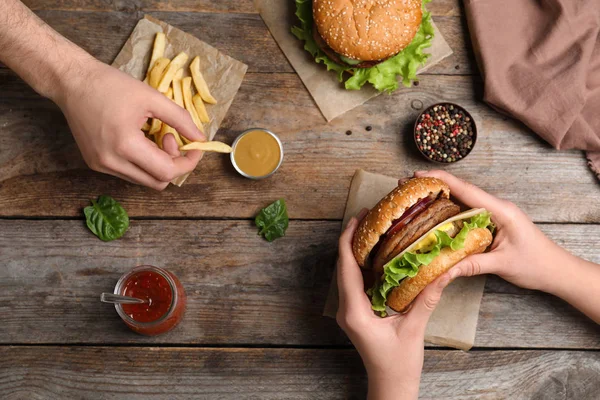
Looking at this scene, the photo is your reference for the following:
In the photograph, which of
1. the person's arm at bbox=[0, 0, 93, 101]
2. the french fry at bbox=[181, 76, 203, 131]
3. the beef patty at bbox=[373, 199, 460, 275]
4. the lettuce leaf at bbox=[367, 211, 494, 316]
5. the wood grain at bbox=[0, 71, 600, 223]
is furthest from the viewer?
the wood grain at bbox=[0, 71, 600, 223]

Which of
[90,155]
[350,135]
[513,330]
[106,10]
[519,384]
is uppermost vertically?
[106,10]

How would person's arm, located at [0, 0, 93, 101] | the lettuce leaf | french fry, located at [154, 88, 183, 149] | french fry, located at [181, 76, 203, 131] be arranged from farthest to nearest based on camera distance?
1. french fry, located at [181, 76, 203, 131]
2. french fry, located at [154, 88, 183, 149]
3. person's arm, located at [0, 0, 93, 101]
4. the lettuce leaf

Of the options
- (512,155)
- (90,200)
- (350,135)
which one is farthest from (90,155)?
(512,155)

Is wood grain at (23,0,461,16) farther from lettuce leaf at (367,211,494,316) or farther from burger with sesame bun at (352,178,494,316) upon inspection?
lettuce leaf at (367,211,494,316)

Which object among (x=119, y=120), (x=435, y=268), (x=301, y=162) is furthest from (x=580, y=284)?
(x=119, y=120)

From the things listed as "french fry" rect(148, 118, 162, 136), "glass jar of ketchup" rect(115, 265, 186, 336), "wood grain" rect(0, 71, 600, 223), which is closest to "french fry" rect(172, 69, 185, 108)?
"french fry" rect(148, 118, 162, 136)

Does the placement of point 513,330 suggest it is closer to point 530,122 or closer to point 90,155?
point 530,122
